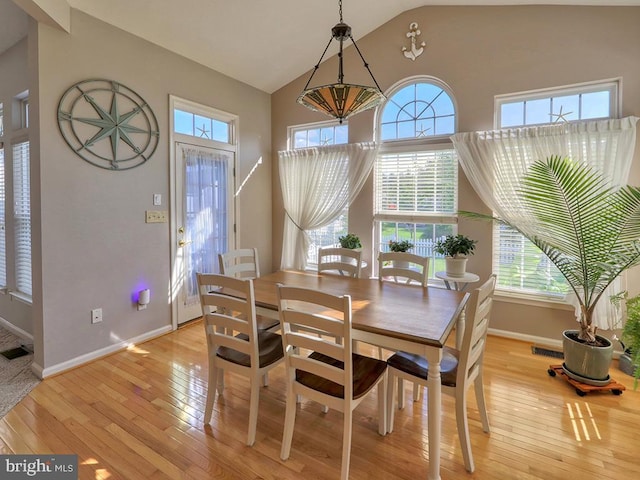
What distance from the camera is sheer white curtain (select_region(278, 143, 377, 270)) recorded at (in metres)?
4.03

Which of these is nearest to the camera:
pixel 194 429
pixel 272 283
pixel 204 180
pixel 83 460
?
pixel 83 460

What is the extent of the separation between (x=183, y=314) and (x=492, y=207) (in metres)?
3.50

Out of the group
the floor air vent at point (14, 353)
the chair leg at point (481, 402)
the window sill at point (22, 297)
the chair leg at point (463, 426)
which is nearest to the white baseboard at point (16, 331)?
the floor air vent at point (14, 353)

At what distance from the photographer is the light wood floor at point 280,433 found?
66.8 inches

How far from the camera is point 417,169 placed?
12.4 feet

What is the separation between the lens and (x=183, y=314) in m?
3.68

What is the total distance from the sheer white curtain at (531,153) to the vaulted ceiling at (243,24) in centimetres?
108

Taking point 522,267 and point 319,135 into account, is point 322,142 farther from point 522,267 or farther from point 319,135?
point 522,267

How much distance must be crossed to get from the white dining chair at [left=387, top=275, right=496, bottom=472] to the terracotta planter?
3.59 feet

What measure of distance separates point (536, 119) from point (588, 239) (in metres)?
1.41

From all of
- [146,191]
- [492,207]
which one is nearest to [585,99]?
[492,207]

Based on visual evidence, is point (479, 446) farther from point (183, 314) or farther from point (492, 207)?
point (183, 314)

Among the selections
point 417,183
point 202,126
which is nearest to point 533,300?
point 417,183

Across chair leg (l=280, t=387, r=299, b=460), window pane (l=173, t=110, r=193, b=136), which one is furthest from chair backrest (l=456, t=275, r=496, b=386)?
window pane (l=173, t=110, r=193, b=136)
